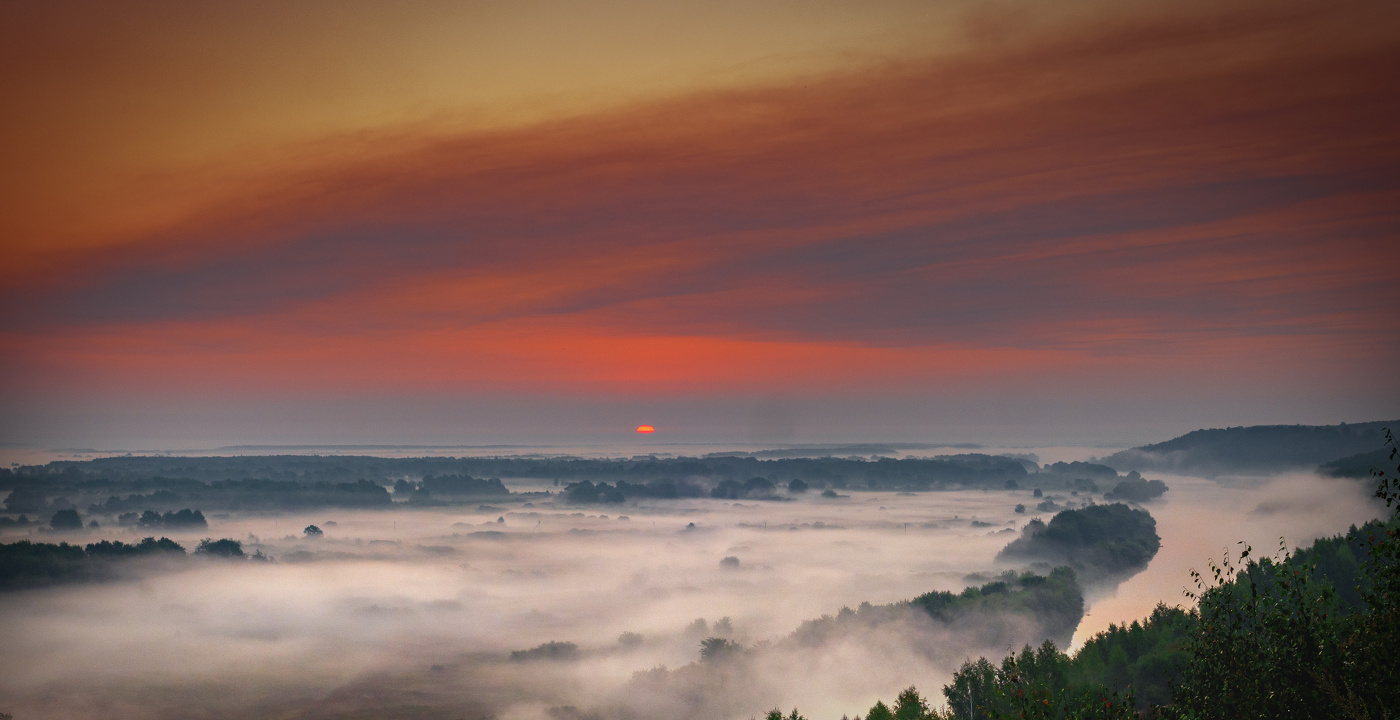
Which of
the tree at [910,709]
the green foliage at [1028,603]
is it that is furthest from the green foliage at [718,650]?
the tree at [910,709]

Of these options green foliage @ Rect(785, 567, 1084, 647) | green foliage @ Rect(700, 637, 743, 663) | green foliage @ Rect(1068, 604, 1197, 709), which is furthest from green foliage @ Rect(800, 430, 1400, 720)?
green foliage @ Rect(700, 637, 743, 663)

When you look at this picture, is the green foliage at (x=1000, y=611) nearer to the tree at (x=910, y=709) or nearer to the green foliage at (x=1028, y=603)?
the green foliage at (x=1028, y=603)

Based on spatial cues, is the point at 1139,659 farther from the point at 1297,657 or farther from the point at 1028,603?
the point at 1028,603

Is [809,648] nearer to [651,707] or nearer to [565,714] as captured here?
[651,707]

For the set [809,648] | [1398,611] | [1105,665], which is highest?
[1398,611]

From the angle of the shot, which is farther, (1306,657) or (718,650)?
(718,650)

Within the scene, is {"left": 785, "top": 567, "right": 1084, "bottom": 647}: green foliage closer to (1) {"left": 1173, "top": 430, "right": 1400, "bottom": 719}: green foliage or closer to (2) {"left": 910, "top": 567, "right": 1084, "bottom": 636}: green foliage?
(2) {"left": 910, "top": 567, "right": 1084, "bottom": 636}: green foliage

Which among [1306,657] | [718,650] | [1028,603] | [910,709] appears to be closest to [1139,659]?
[910,709]

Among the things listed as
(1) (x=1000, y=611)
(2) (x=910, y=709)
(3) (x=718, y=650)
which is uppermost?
(2) (x=910, y=709)

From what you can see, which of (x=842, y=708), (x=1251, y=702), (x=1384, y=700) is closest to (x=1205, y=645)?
(x=1251, y=702)

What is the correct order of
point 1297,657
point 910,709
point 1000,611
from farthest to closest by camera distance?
1. point 1000,611
2. point 910,709
3. point 1297,657

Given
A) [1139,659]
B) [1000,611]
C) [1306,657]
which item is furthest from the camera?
[1000,611]
